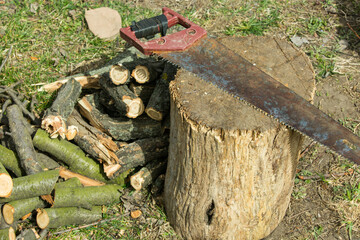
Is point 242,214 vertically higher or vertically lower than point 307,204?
higher

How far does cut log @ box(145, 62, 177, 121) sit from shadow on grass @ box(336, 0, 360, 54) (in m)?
3.31

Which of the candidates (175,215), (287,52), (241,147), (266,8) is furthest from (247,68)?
(266,8)

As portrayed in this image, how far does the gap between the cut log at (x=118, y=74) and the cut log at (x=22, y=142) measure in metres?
1.09

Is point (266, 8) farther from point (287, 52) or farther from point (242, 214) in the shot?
point (242, 214)

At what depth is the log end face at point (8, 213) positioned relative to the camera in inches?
144

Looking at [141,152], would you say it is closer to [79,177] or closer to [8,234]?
[79,177]

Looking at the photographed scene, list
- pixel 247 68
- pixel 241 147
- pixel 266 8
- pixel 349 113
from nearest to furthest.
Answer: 1. pixel 241 147
2. pixel 247 68
3. pixel 349 113
4. pixel 266 8

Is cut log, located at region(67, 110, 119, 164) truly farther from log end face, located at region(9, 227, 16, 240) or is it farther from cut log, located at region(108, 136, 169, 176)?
log end face, located at region(9, 227, 16, 240)

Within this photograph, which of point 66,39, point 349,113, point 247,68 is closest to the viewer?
point 247,68

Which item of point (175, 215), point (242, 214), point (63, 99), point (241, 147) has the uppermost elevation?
point (241, 147)

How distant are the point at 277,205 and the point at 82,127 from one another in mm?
2270

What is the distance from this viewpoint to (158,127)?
431cm

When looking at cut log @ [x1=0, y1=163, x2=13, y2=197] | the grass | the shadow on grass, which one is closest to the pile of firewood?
cut log @ [x1=0, y1=163, x2=13, y2=197]

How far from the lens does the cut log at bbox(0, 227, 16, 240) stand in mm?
3494
